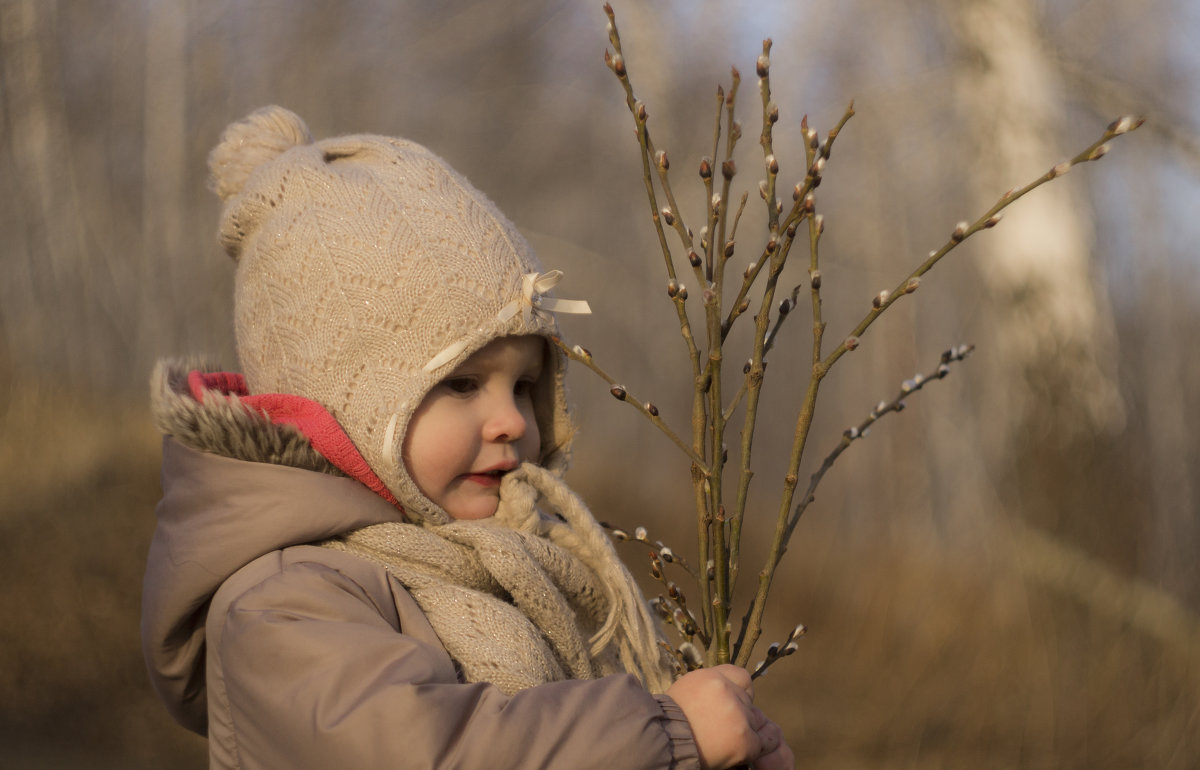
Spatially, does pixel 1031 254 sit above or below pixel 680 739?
above

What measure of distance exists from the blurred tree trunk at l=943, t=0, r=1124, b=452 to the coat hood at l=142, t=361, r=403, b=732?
6.59ft

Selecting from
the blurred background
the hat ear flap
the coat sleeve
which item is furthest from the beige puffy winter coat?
the blurred background

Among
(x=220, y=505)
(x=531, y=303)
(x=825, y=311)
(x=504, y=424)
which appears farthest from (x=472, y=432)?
(x=825, y=311)

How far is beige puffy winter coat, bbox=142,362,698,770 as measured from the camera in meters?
0.85

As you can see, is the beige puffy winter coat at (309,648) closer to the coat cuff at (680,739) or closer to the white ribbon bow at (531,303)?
the coat cuff at (680,739)

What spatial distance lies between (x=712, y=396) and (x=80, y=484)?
202cm

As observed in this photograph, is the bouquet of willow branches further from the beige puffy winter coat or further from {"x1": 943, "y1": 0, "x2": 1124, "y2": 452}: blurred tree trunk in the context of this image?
{"x1": 943, "y1": 0, "x2": 1124, "y2": 452}: blurred tree trunk

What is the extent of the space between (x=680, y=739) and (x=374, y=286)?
544 mm

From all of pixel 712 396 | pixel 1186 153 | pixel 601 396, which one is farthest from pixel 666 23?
pixel 712 396

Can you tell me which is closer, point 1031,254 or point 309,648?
point 309,648

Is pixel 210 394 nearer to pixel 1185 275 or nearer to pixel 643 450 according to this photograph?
pixel 643 450

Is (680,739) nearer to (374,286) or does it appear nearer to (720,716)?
(720,716)

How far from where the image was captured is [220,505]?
Result: 107 centimetres

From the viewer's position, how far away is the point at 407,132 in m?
2.86
